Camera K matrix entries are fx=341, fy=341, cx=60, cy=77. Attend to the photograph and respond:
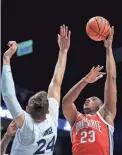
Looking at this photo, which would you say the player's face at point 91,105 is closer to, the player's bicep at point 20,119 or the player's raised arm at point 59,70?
the player's raised arm at point 59,70

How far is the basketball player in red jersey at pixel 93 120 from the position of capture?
330cm

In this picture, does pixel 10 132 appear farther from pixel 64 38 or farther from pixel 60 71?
pixel 64 38

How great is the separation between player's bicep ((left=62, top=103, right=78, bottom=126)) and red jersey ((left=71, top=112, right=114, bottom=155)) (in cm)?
6

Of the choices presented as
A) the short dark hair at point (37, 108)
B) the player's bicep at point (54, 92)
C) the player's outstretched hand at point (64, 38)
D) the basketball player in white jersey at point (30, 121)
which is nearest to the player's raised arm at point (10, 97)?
the basketball player in white jersey at point (30, 121)

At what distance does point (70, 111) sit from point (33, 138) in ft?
3.90

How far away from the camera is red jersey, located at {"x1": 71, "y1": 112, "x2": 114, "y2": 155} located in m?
3.27

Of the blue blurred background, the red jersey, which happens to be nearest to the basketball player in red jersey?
the red jersey

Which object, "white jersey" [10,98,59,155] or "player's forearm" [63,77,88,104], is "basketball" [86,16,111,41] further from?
"white jersey" [10,98,59,155]

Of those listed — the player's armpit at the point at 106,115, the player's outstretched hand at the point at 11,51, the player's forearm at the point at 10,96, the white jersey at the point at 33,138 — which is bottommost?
the player's armpit at the point at 106,115

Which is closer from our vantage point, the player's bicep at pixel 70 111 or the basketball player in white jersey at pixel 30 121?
the basketball player in white jersey at pixel 30 121

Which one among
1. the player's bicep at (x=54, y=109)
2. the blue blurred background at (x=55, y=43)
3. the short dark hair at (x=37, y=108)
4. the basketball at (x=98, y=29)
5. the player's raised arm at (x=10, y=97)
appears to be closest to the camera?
the player's raised arm at (x=10, y=97)

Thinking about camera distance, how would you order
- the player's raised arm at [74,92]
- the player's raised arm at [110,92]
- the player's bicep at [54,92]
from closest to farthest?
the player's bicep at [54,92]
the player's raised arm at [74,92]
the player's raised arm at [110,92]

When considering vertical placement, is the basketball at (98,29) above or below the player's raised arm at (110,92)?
above

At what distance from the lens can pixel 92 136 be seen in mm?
3342
